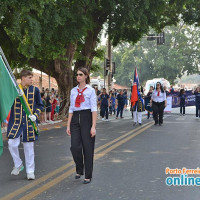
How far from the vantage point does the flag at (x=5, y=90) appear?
5.30 m

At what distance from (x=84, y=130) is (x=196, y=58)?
6332 cm

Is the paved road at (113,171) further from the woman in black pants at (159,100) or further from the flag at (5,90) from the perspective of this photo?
the woman in black pants at (159,100)

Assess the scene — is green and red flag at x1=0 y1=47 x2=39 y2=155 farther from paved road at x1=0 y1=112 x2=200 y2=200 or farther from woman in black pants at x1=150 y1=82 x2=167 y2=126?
woman in black pants at x1=150 y1=82 x2=167 y2=126

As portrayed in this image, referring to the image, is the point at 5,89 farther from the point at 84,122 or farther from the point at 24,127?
the point at 84,122

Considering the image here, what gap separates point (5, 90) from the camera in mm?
5492

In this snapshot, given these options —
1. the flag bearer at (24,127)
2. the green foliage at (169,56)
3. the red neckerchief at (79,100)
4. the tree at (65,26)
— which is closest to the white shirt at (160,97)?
the tree at (65,26)

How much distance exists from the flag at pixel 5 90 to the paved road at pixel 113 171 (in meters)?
1.13

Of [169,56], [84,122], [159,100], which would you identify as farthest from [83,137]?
[169,56]

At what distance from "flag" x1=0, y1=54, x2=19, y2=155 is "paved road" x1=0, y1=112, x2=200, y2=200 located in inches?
44.6

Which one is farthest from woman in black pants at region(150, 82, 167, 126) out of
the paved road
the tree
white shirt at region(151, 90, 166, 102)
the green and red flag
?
the green and red flag

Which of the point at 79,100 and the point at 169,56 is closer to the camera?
the point at 79,100

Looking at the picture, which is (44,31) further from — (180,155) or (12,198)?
(12,198)

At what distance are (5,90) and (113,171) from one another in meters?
2.60

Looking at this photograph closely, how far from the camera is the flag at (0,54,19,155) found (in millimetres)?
5301
